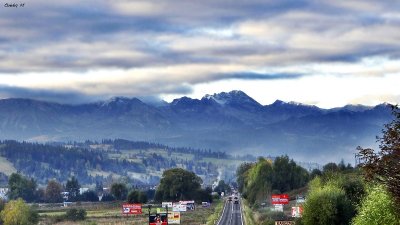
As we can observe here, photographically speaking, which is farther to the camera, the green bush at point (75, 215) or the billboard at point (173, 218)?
the green bush at point (75, 215)

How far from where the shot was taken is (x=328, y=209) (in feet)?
300

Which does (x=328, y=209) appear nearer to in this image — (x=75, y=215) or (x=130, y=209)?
(x=130, y=209)

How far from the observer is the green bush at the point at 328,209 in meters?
91.4

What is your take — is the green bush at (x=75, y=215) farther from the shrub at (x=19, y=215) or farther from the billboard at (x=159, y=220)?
the billboard at (x=159, y=220)

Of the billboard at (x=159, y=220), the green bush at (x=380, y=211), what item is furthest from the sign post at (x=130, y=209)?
the green bush at (x=380, y=211)

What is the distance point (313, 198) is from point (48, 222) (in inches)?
3997

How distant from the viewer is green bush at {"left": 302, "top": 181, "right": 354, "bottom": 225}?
9144cm

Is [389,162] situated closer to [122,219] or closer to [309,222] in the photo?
[309,222]

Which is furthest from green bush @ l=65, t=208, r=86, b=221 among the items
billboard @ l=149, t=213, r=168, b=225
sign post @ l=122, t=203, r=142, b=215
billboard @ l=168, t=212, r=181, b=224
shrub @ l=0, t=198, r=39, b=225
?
billboard @ l=149, t=213, r=168, b=225

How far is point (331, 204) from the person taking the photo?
9144 centimetres

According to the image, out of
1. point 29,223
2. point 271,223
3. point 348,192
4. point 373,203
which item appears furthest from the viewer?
point 29,223

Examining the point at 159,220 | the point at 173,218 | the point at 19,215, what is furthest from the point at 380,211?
the point at 19,215

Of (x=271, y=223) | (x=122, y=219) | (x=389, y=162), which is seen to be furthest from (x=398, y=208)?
(x=122, y=219)

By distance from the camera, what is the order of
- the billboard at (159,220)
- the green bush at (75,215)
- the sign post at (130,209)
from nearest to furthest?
1. the billboard at (159,220)
2. the sign post at (130,209)
3. the green bush at (75,215)
